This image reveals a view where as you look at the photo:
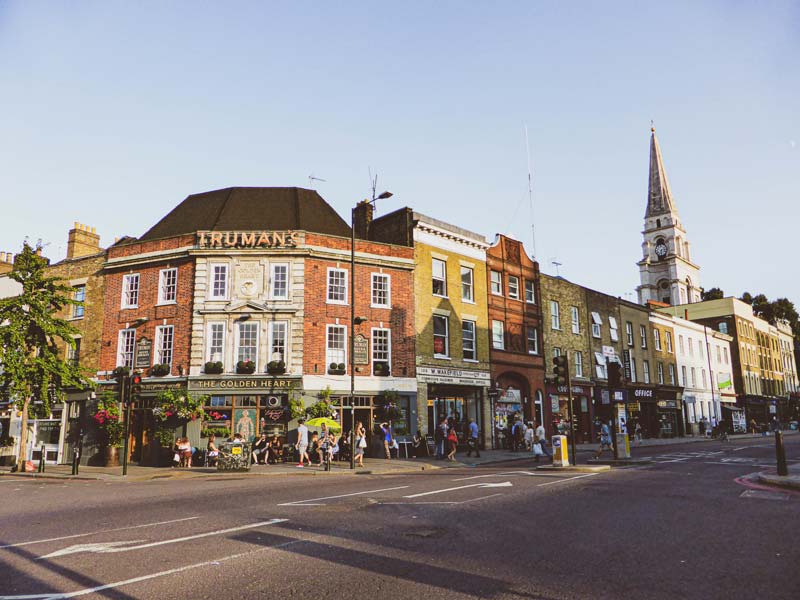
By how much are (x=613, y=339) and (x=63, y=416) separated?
37.2 m

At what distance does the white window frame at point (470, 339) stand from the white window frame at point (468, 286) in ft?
4.49

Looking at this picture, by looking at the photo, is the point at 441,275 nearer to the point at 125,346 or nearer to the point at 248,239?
the point at 248,239

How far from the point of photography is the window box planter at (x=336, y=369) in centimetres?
2794

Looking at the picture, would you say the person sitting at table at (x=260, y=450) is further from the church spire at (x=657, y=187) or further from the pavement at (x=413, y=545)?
the church spire at (x=657, y=187)

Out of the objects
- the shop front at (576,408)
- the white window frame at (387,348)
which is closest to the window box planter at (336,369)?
the white window frame at (387,348)

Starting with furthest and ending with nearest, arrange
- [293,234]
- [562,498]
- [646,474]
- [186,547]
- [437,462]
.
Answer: [293,234] → [437,462] → [646,474] → [562,498] → [186,547]

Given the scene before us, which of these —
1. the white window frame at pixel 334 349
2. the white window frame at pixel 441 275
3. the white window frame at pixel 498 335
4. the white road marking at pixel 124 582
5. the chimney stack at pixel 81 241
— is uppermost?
the chimney stack at pixel 81 241

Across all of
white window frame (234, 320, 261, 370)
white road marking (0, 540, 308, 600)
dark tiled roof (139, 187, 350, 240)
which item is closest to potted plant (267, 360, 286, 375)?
white window frame (234, 320, 261, 370)

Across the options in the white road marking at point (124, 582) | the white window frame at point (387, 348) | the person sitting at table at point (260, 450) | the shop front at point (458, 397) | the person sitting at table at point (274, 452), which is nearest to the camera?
the white road marking at point (124, 582)

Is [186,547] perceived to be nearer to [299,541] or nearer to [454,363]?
[299,541]

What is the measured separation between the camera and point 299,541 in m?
7.48

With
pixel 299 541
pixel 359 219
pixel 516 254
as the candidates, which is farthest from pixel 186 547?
pixel 516 254

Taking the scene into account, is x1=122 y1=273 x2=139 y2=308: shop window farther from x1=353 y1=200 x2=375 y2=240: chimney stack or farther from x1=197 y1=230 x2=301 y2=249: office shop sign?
x1=353 y1=200 x2=375 y2=240: chimney stack

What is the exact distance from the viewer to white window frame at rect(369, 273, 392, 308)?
1184 inches
